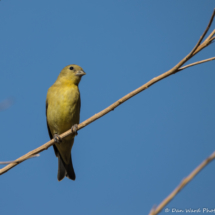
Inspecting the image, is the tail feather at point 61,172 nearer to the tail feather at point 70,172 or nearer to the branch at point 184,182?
the tail feather at point 70,172

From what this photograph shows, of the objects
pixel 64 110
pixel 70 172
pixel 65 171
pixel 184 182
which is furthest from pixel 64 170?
pixel 184 182

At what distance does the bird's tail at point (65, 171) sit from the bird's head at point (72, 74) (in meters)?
1.71

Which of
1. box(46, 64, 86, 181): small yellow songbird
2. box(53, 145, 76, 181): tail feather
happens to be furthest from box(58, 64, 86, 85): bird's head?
box(53, 145, 76, 181): tail feather

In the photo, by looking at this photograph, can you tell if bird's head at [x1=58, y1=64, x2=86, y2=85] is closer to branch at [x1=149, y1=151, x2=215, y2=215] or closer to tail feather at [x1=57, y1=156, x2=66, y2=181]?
tail feather at [x1=57, y1=156, x2=66, y2=181]

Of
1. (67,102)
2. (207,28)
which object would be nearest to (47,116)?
(67,102)

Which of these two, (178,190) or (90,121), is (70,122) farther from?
(178,190)

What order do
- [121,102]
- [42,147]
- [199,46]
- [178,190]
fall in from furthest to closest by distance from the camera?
1. [42,147]
2. [121,102]
3. [199,46]
4. [178,190]

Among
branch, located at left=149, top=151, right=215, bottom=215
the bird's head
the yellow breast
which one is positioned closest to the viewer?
branch, located at left=149, top=151, right=215, bottom=215

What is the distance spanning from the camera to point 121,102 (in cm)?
337

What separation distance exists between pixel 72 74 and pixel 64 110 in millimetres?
990

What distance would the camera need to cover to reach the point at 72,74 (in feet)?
22.1

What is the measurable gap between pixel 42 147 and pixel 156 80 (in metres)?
1.52

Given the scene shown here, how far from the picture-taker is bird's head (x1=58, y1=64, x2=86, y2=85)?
6.65 m

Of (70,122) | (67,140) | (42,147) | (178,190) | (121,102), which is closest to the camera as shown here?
(178,190)
